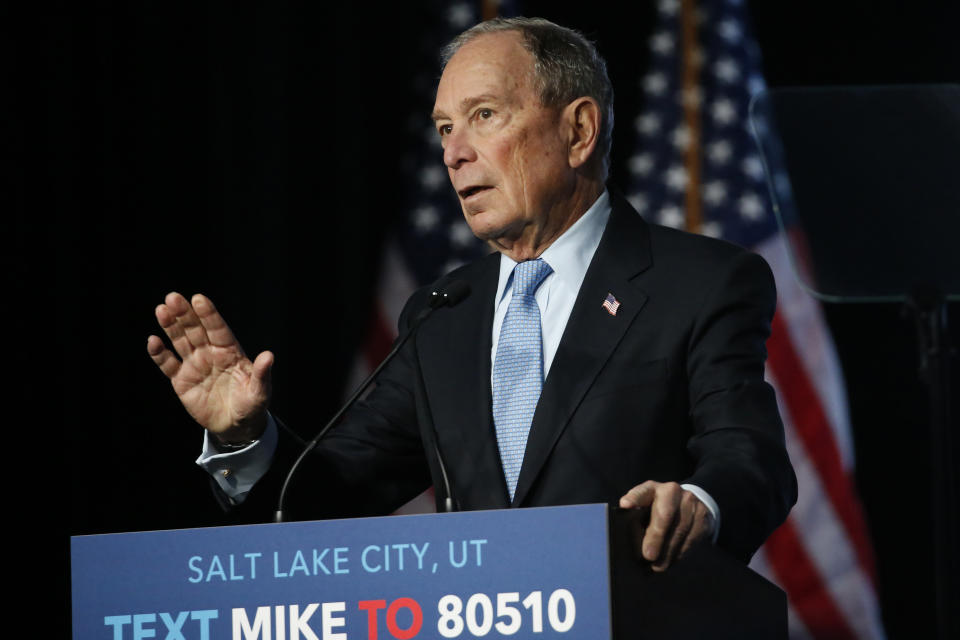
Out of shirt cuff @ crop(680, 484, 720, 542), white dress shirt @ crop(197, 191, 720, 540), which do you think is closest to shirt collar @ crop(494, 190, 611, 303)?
white dress shirt @ crop(197, 191, 720, 540)

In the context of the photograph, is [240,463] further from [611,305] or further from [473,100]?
[473,100]

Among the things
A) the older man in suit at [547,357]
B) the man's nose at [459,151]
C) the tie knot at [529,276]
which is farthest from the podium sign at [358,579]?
the man's nose at [459,151]

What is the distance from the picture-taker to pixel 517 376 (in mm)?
2125

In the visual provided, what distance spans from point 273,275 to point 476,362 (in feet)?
7.76

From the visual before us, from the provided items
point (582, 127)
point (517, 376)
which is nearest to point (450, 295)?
point (517, 376)

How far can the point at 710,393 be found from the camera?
78.5 inches

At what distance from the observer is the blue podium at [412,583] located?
1.41 m

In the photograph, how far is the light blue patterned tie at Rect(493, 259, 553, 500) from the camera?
207 centimetres

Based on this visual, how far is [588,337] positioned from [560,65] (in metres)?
0.59

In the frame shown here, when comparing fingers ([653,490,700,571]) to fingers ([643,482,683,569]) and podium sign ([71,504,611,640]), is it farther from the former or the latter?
podium sign ([71,504,611,640])

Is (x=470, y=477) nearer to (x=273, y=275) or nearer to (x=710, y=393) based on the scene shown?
(x=710, y=393)

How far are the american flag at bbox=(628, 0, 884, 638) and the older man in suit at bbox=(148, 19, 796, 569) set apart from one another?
1.92 meters

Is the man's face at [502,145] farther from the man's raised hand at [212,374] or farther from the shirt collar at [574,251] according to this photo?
the man's raised hand at [212,374]

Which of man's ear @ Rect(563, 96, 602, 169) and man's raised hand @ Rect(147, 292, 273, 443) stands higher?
man's ear @ Rect(563, 96, 602, 169)
